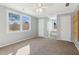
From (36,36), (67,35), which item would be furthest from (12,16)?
(67,35)

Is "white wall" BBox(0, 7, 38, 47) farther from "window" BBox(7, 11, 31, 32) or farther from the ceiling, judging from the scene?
the ceiling

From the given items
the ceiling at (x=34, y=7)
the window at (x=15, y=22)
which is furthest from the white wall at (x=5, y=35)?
the ceiling at (x=34, y=7)

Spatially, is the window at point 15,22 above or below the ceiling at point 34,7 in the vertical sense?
below

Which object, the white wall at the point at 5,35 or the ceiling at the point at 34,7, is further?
the white wall at the point at 5,35

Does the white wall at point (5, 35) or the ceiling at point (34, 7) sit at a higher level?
the ceiling at point (34, 7)

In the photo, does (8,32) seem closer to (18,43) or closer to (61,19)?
(18,43)

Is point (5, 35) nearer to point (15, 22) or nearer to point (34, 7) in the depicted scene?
point (15, 22)

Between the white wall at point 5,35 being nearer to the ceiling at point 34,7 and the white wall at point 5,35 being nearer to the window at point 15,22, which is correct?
the window at point 15,22

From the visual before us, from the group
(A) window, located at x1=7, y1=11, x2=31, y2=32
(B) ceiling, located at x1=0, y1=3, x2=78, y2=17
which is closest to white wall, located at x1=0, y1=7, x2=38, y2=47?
(A) window, located at x1=7, y1=11, x2=31, y2=32

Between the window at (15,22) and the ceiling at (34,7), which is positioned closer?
the ceiling at (34,7)

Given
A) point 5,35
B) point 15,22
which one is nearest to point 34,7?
point 15,22

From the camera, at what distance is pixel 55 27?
4.48m

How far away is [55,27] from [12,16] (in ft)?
7.90

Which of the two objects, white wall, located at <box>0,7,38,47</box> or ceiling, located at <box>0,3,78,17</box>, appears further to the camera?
white wall, located at <box>0,7,38,47</box>
